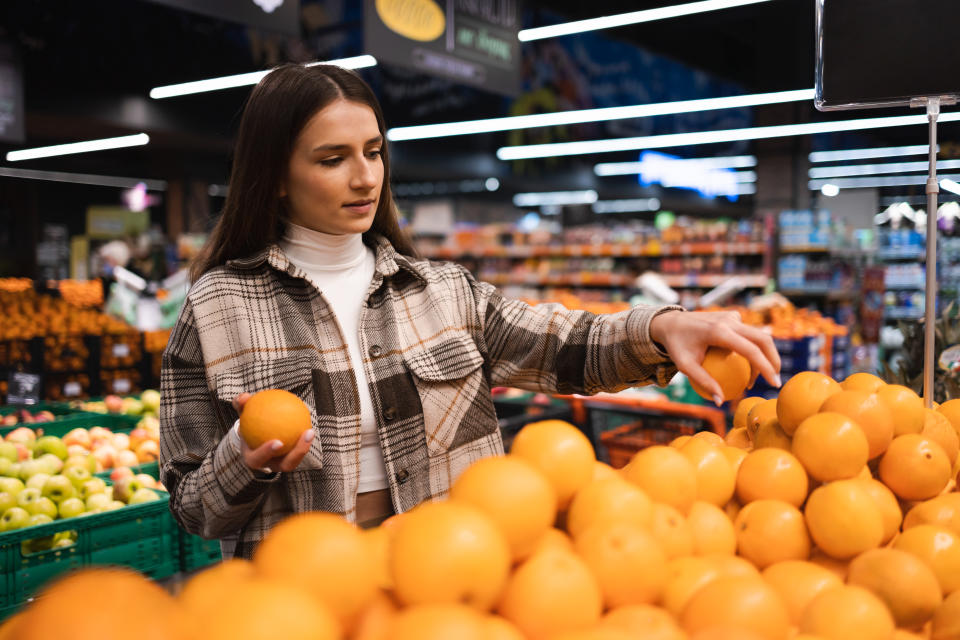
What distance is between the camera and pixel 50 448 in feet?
10.7

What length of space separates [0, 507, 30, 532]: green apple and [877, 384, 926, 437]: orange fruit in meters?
2.59

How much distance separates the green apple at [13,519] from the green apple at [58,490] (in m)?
0.18

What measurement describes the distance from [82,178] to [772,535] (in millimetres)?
20308

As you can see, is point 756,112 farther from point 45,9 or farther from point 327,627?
point 327,627

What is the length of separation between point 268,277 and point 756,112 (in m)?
12.0

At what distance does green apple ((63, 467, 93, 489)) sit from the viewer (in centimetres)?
285

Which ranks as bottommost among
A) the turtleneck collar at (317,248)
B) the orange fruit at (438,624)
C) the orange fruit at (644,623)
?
the orange fruit at (644,623)

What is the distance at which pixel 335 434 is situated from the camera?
5.16 ft

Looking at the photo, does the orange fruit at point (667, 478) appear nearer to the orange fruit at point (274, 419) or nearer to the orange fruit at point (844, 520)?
the orange fruit at point (844, 520)

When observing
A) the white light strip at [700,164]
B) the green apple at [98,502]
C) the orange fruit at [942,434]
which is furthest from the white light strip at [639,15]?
the white light strip at [700,164]

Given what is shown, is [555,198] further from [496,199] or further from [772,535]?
[772,535]

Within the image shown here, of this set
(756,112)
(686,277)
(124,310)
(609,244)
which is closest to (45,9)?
(124,310)

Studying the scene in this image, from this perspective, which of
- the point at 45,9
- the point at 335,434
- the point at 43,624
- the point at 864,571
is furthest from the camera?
the point at 45,9

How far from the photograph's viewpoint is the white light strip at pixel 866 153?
13805mm
